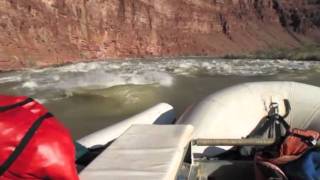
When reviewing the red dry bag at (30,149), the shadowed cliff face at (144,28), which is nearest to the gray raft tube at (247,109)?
the red dry bag at (30,149)

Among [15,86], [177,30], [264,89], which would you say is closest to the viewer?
[264,89]

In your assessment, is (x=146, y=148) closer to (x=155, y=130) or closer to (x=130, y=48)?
(x=155, y=130)

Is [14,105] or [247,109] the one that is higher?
[14,105]

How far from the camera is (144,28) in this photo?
41438 millimetres

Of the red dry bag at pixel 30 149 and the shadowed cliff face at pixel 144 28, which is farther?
the shadowed cliff face at pixel 144 28

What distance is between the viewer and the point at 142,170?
9.39 feet

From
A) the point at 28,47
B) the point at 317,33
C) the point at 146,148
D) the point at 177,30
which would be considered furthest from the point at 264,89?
the point at 317,33

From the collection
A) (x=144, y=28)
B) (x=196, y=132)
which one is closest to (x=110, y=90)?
(x=196, y=132)

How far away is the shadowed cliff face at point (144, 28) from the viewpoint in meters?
28.1

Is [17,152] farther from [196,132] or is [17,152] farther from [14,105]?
[196,132]

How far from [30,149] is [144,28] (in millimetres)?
A: 39499

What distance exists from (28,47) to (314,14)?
4275 centimetres

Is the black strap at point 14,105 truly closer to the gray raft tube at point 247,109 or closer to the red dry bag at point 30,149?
the red dry bag at point 30,149

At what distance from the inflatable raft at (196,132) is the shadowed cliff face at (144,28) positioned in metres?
20.4
